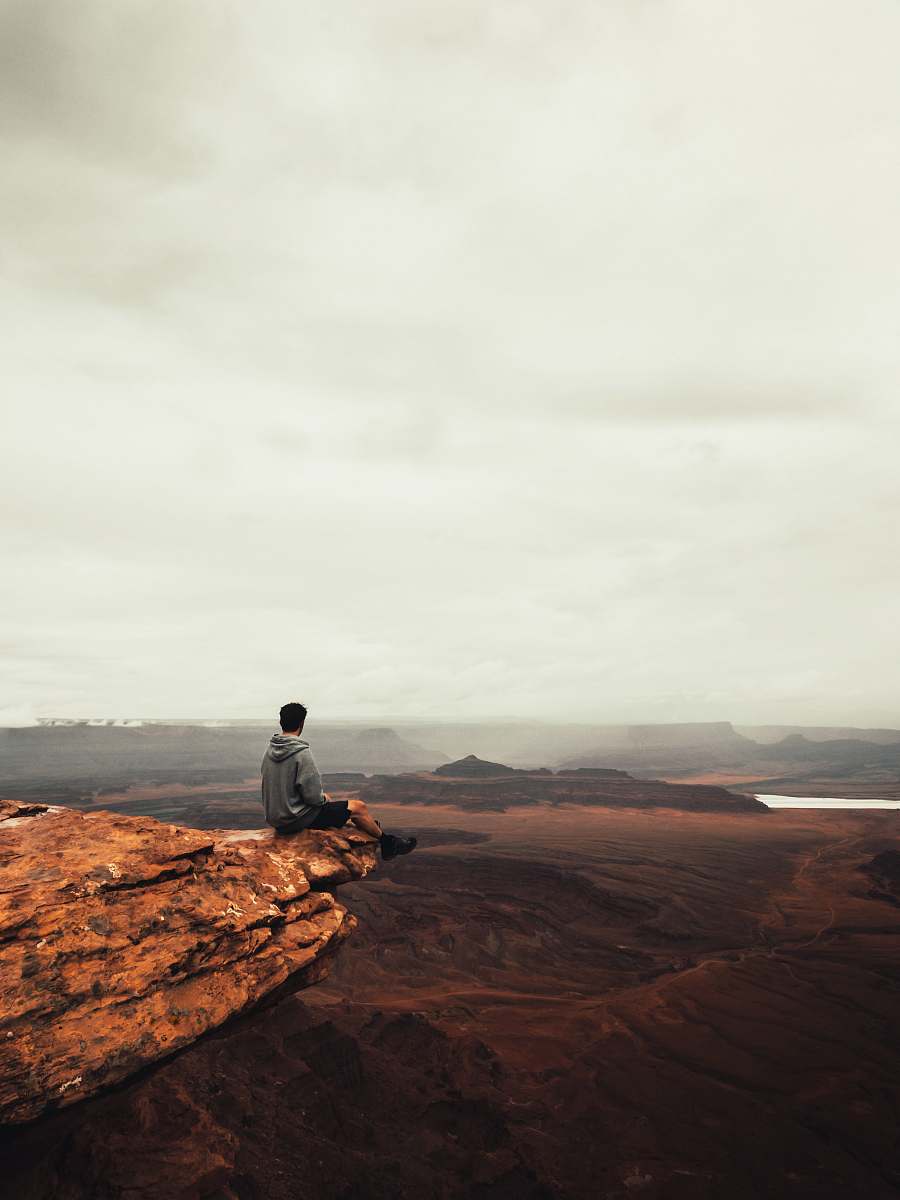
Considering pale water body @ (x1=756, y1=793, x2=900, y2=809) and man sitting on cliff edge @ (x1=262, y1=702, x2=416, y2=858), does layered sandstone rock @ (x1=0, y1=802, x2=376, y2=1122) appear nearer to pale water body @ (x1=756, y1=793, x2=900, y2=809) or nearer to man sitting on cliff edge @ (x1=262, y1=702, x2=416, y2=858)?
man sitting on cliff edge @ (x1=262, y1=702, x2=416, y2=858)

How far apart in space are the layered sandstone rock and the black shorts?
48 cm

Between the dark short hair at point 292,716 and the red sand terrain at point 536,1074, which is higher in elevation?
the dark short hair at point 292,716

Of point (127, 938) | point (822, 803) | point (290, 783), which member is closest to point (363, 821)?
point (290, 783)

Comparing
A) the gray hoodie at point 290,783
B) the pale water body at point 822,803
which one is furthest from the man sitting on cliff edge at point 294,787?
the pale water body at point 822,803

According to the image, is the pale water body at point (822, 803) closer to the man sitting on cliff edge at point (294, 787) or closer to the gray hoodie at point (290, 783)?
the man sitting on cliff edge at point (294, 787)

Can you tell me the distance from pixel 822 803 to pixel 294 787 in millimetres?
84433

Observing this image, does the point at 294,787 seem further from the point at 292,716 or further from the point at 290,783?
the point at 292,716

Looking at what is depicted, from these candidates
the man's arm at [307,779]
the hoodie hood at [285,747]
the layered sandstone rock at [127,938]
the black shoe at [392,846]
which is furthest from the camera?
the black shoe at [392,846]

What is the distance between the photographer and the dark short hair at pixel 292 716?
22.9ft

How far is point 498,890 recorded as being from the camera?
28.7m

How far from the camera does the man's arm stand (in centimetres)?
698

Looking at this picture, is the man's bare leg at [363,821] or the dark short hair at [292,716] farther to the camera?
the man's bare leg at [363,821]

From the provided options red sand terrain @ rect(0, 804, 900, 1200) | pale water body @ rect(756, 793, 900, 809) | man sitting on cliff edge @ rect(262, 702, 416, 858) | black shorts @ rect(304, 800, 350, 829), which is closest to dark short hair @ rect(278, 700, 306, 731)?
man sitting on cliff edge @ rect(262, 702, 416, 858)

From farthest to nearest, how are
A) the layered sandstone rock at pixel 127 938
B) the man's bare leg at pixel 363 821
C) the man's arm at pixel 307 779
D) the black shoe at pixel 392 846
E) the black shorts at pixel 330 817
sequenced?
the man's bare leg at pixel 363 821, the black shoe at pixel 392 846, the black shorts at pixel 330 817, the man's arm at pixel 307 779, the layered sandstone rock at pixel 127 938
